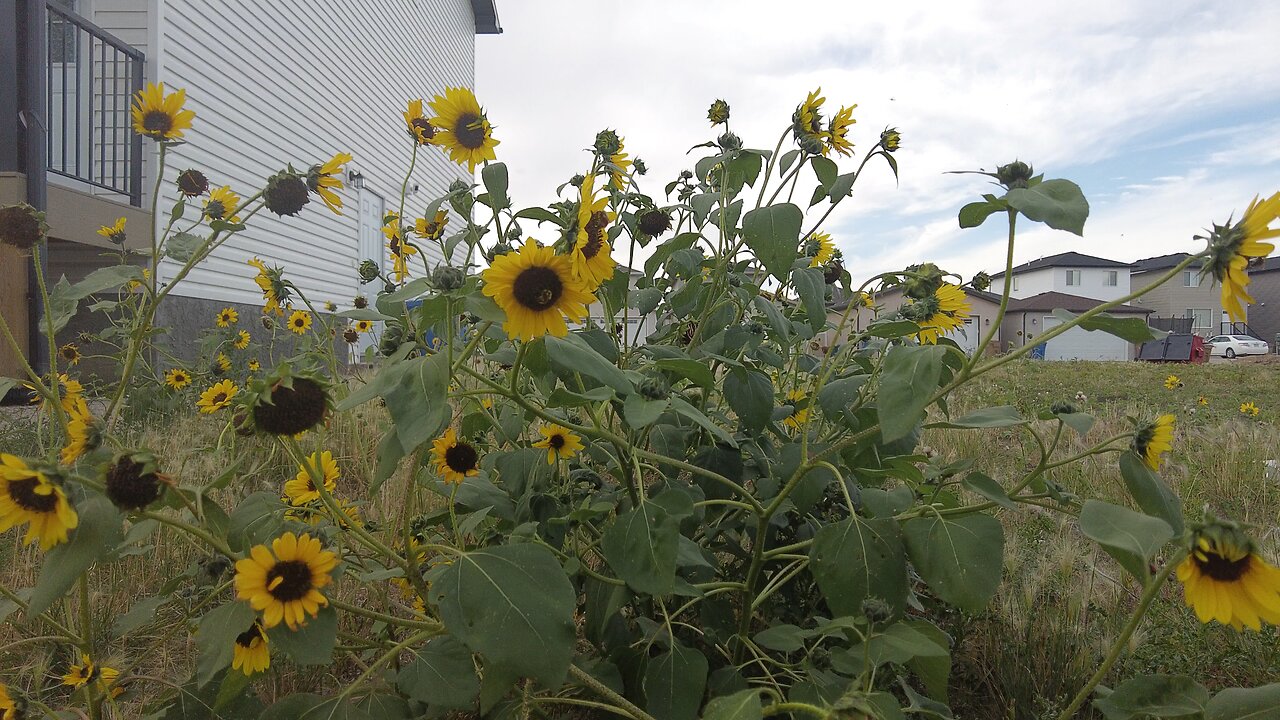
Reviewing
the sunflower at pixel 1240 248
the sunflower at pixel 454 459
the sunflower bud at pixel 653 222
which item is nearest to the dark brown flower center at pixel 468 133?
the sunflower bud at pixel 653 222

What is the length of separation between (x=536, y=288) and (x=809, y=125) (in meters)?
1.02

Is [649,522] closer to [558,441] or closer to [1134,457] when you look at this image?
[558,441]

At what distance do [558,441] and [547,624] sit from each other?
2.08ft

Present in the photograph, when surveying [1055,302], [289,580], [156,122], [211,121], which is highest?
[1055,302]

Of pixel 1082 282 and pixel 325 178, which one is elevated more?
pixel 1082 282

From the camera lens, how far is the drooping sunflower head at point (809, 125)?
162 centimetres

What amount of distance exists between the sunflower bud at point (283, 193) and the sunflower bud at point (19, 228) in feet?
1.76

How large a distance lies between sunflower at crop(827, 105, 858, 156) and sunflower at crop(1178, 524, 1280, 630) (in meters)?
1.36

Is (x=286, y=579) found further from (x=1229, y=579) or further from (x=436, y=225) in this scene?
(x=1229, y=579)

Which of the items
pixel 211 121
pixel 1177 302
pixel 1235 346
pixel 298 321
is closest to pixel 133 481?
pixel 298 321

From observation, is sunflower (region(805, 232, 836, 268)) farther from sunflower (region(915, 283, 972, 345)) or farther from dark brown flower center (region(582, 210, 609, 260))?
dark brown flower center (region(582, 210, 609, 260))

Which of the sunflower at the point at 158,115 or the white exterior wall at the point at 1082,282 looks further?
the white exterior wall at the point at 1082,282

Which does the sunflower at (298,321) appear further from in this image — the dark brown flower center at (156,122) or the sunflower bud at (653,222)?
the sunflower bud at (653,222)

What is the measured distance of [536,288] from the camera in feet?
3.11
